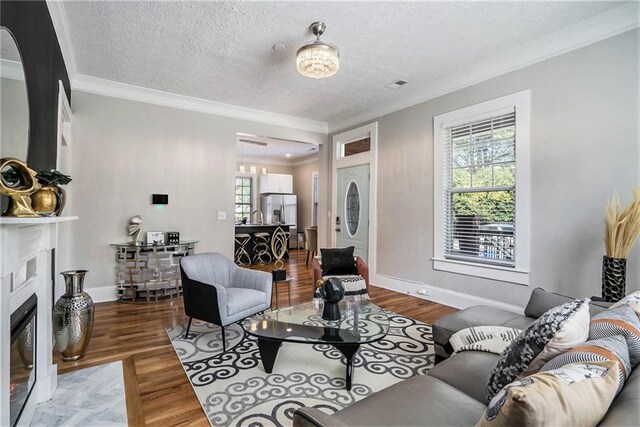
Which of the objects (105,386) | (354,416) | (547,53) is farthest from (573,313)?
(547,53)

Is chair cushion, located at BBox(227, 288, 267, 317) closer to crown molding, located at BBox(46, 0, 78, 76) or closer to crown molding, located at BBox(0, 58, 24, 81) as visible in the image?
crown molding, located at BBox(0, 58, 24, 81)

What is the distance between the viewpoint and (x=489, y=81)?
11.7ft

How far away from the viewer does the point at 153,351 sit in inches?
105

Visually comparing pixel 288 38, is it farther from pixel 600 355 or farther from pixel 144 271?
pixel 144 271

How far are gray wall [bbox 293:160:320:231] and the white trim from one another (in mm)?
3982

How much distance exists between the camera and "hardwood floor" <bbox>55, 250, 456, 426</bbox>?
191cm

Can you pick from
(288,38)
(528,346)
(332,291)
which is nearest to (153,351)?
(332,291)

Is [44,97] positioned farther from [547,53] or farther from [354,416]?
[547,53]

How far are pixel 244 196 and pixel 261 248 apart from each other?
2925mm

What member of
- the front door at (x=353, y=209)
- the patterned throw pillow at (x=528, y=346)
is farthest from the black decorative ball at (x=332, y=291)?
the front door at (x=353, y=209)

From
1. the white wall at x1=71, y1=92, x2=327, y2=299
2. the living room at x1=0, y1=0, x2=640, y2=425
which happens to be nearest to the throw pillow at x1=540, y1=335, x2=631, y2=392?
the living room at x1=0, y1=0, x2=640, y2=425

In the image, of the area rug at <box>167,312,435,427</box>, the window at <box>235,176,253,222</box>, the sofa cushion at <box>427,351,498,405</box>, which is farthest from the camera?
the window at <box>235,176,253,222</box>

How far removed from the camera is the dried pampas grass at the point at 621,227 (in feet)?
7.59

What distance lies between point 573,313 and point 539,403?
2.22 ft
